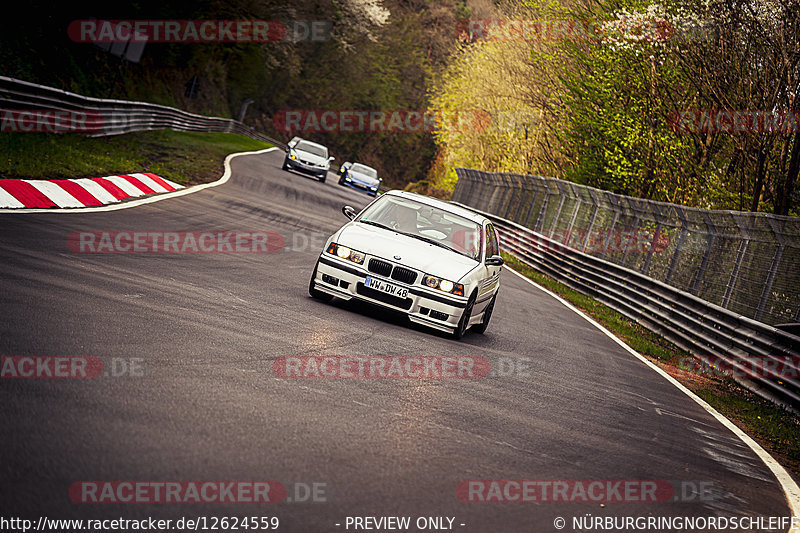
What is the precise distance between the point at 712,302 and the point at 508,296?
3991mm

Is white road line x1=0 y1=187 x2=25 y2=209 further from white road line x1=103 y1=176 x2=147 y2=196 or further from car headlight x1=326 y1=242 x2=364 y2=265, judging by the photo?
car headlight x1=326 y1=242 x2=364 y2=265

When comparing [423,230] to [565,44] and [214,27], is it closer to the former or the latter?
[565,44]

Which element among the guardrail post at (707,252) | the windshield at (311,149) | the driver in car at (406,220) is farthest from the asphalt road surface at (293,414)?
the windshield at (311,149)

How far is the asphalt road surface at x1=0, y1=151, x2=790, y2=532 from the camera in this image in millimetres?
4535

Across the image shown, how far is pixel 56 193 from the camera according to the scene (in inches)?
541

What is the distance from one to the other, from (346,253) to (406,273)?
726mm

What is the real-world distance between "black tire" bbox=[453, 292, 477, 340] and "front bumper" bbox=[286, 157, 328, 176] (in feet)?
91.7

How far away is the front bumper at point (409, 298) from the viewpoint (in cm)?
1027

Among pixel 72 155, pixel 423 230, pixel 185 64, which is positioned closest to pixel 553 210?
pixel 72 155

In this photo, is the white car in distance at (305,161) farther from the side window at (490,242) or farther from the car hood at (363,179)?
the side window at (490,242)

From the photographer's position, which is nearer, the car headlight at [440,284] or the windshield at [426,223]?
the car headlight at [440,284]

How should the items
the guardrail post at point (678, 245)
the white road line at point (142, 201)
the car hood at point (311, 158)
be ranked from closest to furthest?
the white road line at point (142, 201) < the guardrail post at point (678, 245) < the car hood at point (311, 158)

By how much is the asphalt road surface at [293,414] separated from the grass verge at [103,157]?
3.68 meters

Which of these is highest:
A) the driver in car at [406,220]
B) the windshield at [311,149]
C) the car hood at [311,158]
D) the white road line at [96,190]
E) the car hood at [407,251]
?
the windshield at [311,149]
